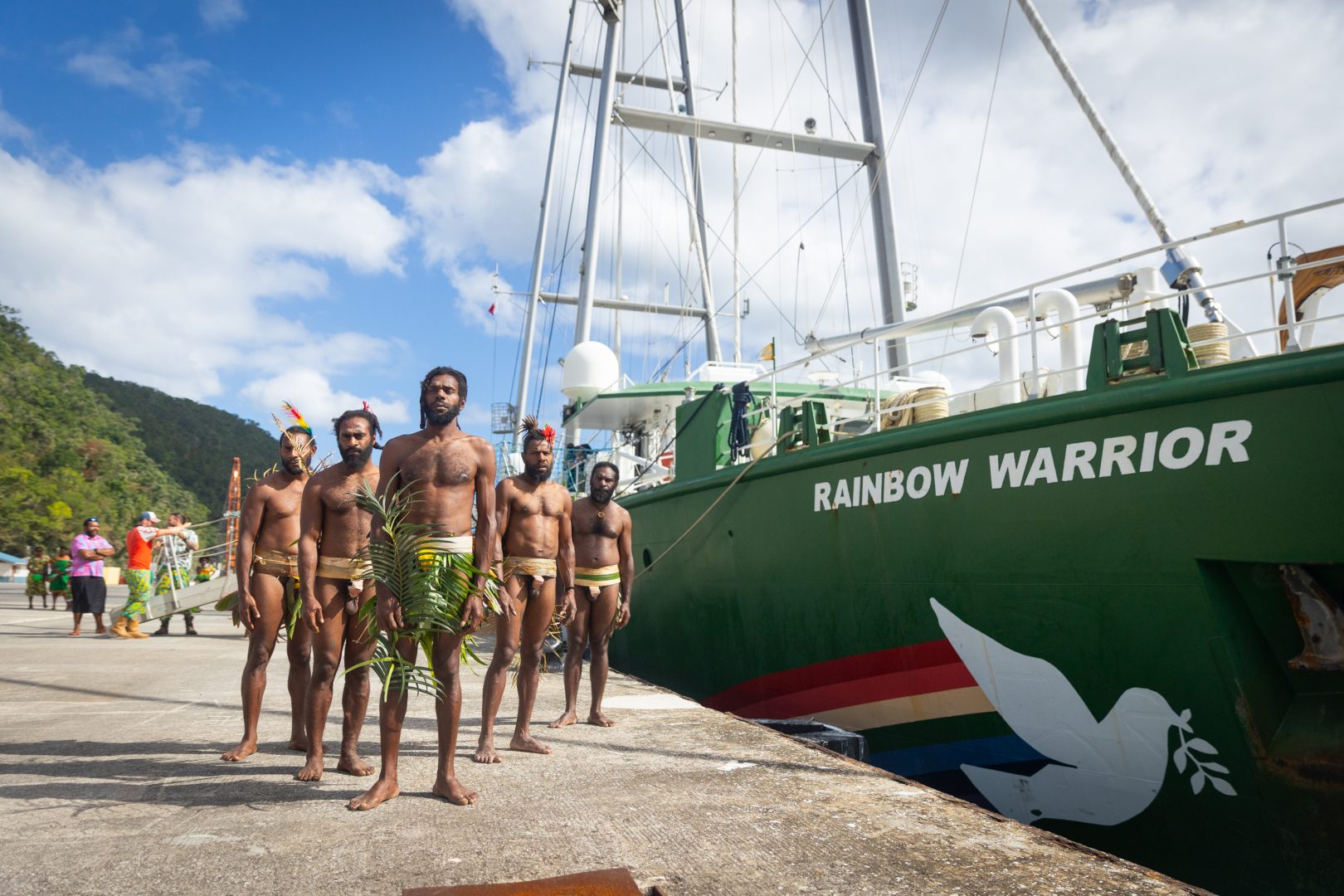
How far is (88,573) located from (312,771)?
10.7 meters

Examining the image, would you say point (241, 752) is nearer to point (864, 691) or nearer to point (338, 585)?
point (338, 585)

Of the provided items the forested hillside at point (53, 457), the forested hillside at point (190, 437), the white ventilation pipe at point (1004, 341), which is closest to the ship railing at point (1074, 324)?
the white ventilation pipe at point (1004, 341)

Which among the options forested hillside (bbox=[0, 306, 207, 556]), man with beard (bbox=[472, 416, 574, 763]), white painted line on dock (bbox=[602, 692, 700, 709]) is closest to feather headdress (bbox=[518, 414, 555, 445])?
man with beard (bbox=[472, 416, 574, 763])

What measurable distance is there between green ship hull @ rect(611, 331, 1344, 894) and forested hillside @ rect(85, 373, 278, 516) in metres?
108

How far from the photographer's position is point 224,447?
11712 centimetres

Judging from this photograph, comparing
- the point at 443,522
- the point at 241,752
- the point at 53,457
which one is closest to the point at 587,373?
the point at 241,752

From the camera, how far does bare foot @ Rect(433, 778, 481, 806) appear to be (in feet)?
11.9

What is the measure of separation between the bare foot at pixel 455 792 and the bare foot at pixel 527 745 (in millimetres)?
1066

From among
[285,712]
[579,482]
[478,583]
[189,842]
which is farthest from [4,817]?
[579,482]

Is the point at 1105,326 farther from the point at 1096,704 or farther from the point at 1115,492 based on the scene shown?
the point at 1096,704

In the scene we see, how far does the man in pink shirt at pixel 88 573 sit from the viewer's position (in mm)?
12273

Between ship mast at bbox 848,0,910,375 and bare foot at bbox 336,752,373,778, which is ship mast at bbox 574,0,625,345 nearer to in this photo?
ship mast at bbox 848,0,910,375

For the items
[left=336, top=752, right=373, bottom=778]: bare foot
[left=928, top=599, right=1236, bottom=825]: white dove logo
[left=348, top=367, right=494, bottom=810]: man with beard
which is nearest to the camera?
[left=348, top=367, right=494, bottom=810]: man with beard

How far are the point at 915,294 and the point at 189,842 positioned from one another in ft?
36.4
